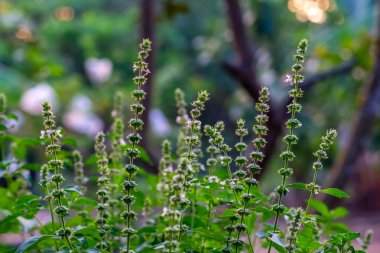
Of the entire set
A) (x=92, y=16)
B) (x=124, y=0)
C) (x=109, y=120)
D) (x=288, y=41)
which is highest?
(x=124, y=0)

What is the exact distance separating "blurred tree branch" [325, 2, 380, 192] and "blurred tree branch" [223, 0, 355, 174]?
0.86 ft

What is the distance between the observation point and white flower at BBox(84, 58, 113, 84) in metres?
11.6

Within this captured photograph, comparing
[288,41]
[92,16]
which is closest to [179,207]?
→ [288,41]

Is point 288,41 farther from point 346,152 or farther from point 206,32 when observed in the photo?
point 346,152

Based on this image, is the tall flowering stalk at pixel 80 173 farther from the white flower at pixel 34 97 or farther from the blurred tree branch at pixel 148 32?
the white flower at pixel 34 97

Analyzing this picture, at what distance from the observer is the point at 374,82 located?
111 inches

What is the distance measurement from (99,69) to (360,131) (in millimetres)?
9225

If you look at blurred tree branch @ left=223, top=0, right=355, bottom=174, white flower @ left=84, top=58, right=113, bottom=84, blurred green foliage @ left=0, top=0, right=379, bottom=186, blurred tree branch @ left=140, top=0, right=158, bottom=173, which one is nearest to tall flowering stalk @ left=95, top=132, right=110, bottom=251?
blurred tree branch @ left=140, top=0, right=158, bottom=173

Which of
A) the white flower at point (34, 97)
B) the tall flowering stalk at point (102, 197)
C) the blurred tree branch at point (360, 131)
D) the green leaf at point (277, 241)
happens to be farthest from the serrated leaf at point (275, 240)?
the white flower at point (34, 97)

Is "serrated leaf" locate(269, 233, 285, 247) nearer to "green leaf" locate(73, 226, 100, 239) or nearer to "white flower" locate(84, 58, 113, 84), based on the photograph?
"green leaf" locate(73, 226, 100, 239)

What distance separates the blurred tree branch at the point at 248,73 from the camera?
2.62m

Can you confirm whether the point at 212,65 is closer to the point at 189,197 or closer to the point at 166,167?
the point at 166,167

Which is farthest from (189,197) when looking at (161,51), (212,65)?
(161,51)

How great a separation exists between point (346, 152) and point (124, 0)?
1066cm
